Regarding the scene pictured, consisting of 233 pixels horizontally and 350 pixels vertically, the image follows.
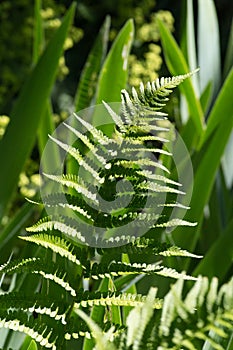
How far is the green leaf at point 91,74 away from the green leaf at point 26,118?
0.05m

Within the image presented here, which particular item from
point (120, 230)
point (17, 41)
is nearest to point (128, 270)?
point (120, 230)

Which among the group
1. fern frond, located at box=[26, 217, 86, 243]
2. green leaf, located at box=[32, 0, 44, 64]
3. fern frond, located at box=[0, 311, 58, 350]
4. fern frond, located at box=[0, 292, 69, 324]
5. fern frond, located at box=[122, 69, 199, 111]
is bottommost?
fern frond, located at box=[0, 311, 58, 350]

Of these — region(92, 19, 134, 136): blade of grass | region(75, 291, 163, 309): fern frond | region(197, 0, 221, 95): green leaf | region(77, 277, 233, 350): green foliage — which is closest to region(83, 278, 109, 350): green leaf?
region(75, 291, 163, 309): fern frond

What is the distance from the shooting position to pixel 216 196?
135 centimetres

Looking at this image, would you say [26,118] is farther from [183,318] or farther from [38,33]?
[183,318]

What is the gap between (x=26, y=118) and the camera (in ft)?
3.72

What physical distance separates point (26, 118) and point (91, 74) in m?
0.15

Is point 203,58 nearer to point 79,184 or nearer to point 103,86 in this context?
point 103,86

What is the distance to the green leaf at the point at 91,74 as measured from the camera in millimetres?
1162

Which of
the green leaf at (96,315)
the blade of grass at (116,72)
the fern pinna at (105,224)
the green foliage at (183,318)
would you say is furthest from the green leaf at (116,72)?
the green foliage at (183,318)

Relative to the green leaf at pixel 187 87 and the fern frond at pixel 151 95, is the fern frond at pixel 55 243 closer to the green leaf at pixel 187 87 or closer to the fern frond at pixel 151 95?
the fern frond at pixel 151 95

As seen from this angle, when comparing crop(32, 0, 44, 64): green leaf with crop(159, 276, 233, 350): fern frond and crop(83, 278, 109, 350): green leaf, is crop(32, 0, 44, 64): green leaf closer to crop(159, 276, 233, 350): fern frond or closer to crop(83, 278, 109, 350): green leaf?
crop(83, 278, 109, 350): green leaf

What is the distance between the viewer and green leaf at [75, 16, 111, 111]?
3.81 ft

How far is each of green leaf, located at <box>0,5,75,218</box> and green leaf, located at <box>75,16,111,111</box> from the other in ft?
0.17
